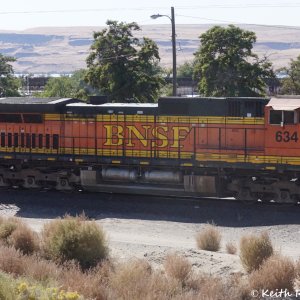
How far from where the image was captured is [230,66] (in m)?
34.2

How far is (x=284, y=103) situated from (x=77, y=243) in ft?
28.7

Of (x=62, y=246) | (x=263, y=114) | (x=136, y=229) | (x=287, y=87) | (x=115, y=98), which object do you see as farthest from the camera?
(x=287, y=87)

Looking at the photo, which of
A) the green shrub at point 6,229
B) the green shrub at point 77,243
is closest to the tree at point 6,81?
the green shrub at point 6,229

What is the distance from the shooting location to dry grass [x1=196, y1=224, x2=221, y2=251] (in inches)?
575

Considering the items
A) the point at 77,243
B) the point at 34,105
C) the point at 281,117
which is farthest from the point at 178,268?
the point at 34,105

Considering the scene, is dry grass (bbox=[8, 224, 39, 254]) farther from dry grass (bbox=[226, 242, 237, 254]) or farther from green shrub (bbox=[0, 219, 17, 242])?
dry grass (bbox=[226, 242, 237, 254])

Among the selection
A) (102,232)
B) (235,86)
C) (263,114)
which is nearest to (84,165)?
(263,114)

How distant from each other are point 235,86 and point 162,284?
80.4ft

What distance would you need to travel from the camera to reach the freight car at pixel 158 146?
19219mm

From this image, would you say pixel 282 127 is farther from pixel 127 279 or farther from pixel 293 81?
pixel 293 81

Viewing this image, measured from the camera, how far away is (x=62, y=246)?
13172 millimetres

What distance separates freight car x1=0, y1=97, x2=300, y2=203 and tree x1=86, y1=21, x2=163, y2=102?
10875 mm

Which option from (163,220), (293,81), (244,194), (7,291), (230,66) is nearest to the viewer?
(7,291)

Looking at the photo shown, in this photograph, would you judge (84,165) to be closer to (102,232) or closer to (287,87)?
(102,232)
